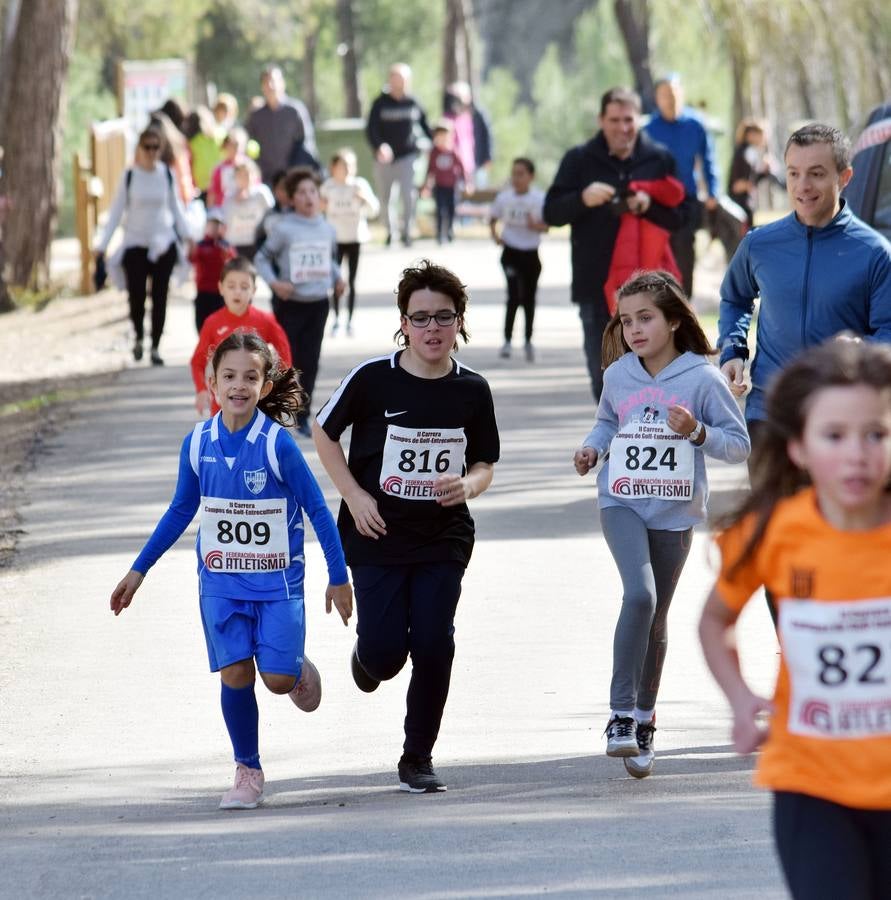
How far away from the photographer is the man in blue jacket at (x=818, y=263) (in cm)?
679

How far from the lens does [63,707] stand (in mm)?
7559

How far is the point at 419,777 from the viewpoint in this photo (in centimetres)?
640

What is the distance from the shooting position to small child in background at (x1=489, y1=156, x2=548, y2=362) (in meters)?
17.9

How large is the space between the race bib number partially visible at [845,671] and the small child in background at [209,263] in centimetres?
1160

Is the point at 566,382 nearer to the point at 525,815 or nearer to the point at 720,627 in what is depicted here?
the point at 525,815

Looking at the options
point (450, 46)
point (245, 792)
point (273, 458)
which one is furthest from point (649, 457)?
point (450, 46)

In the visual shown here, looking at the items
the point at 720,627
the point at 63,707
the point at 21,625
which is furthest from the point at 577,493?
the point at 720,627

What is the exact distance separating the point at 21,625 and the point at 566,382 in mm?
8484

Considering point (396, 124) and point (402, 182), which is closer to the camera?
point (396, 124)

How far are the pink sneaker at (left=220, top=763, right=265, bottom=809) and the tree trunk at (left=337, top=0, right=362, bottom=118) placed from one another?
177 ft

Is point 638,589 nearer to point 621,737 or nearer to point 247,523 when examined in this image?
point 621,737

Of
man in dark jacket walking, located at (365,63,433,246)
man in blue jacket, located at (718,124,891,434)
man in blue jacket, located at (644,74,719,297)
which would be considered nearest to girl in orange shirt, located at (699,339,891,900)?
man in blue jacket, located at (718,124,891,434)

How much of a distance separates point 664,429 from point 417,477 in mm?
739

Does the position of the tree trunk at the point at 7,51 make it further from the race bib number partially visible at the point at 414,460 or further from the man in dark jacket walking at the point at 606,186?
the race bib number partially visible at the point at 414,460
